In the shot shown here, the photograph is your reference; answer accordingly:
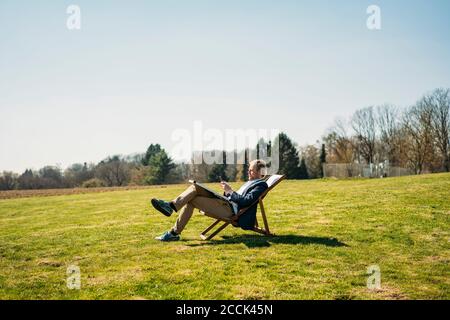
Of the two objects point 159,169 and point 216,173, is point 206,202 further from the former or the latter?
point 159,169

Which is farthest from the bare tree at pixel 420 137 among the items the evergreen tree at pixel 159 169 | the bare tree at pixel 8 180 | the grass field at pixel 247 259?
the bare tree at pixel 8 180

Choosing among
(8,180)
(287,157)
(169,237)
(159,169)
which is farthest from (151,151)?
(169,237)

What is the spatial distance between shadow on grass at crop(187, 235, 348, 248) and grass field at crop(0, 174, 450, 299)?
19 mm

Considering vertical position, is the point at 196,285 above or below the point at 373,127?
below

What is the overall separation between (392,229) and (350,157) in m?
59.9

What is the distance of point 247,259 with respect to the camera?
19.4 feet

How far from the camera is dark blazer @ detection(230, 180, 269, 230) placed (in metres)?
7.21

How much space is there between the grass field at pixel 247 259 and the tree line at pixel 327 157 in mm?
39067

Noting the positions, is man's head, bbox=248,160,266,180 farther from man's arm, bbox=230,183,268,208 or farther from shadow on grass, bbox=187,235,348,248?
shadow on grass, bbox=187,235,348,248

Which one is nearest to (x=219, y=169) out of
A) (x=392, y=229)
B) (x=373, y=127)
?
(x=373, y=127)

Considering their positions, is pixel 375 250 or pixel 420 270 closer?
pixel 420 270
